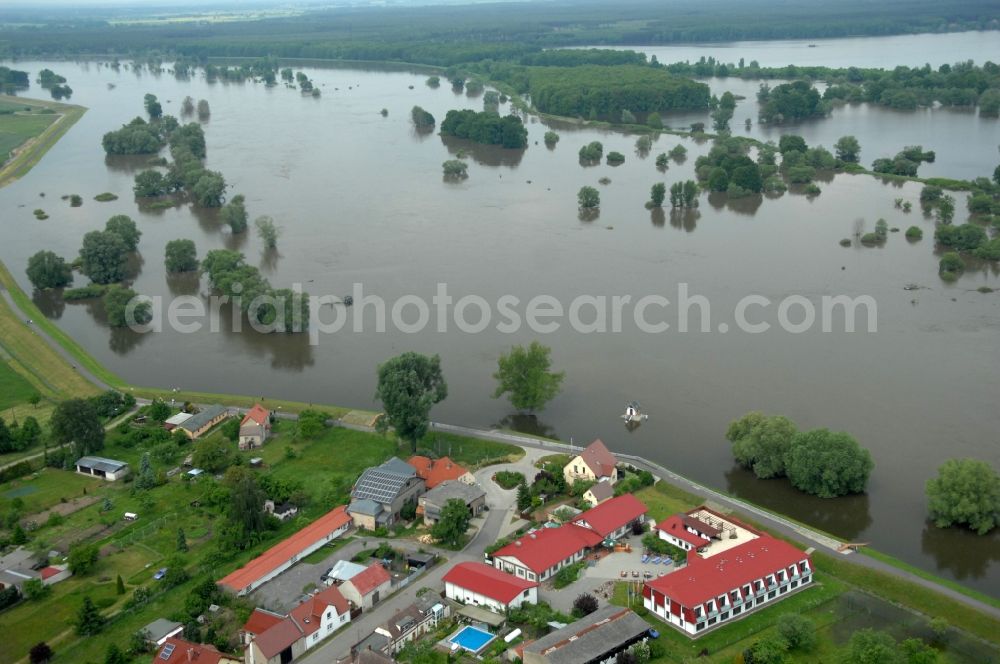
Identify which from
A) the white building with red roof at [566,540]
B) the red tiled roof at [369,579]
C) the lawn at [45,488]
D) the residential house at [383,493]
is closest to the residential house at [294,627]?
the red tiled roof at [369,579]

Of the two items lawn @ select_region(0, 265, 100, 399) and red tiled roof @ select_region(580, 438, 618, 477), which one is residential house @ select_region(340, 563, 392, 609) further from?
lawn @ select_region(0, 265, 100, 399)

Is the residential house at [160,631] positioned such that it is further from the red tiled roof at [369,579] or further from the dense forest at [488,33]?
the dense forest at [488,33]

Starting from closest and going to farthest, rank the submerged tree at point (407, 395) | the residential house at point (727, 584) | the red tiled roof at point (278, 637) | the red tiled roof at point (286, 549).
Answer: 1. the red tiled roof at point (278, 637)
2. the residential house at point (727, 584)
3. the red tiled roof at point (286, 549)
4. the submerged tree at point (407, 395)

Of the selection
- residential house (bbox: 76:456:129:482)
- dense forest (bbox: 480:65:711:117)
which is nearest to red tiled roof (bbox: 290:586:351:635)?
residential house (bbox: 76:456:129:482)

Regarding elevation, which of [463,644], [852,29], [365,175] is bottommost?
[463,644]

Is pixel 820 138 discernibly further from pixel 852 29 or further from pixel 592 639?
pixel 852 29

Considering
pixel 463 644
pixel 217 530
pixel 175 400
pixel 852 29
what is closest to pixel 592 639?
pixel 463 644

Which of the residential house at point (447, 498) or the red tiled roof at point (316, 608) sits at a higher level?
the residential house at point (447, 498)
